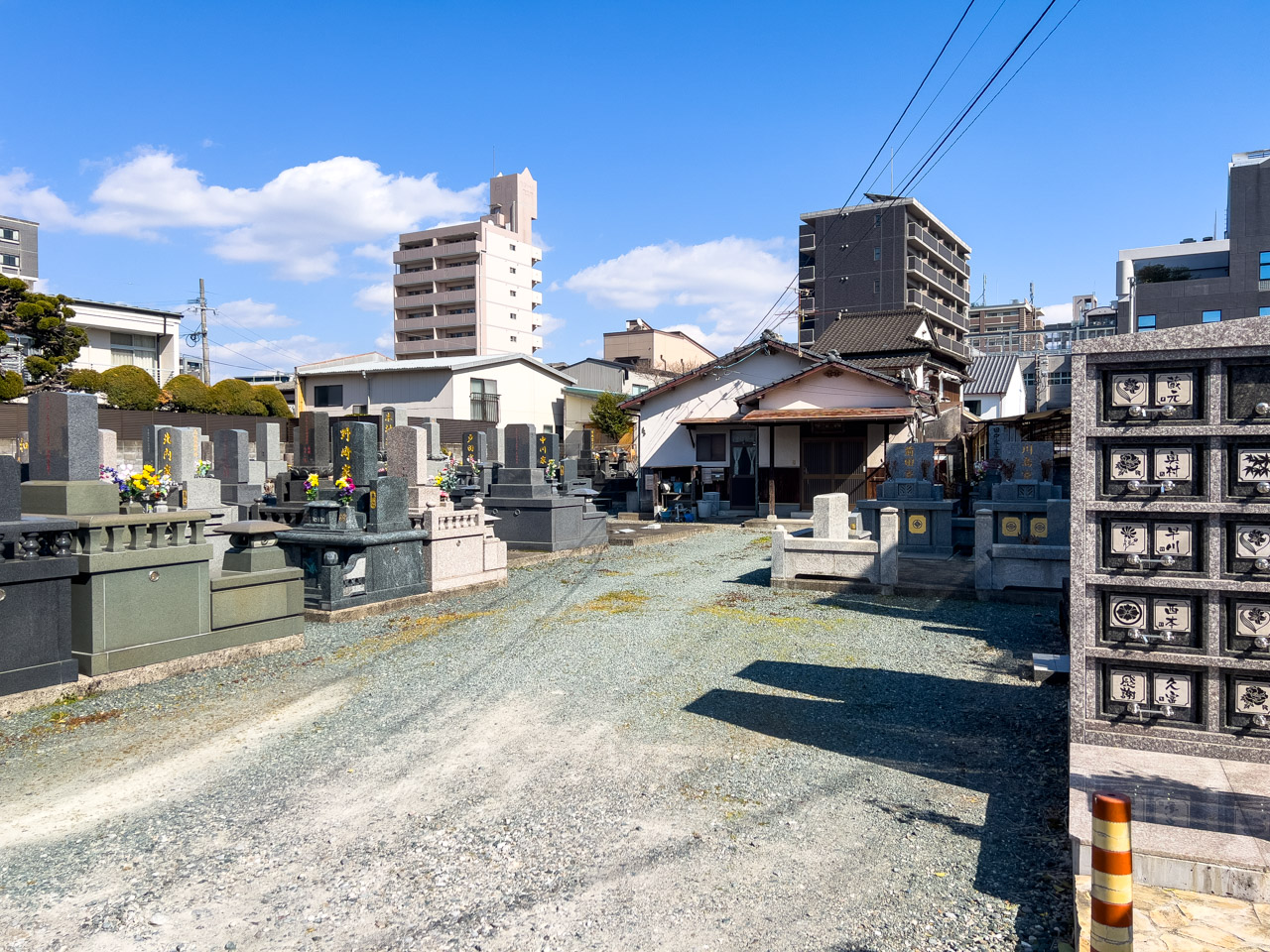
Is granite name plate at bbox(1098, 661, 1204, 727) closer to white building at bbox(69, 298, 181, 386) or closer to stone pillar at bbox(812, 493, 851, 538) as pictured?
stone pillar at bbox(812, 493, 851, 538)

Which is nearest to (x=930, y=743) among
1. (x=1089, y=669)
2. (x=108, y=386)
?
(x=1089, y=669)

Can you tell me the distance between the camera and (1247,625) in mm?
4367

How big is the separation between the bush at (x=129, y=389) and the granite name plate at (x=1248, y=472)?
32915mm

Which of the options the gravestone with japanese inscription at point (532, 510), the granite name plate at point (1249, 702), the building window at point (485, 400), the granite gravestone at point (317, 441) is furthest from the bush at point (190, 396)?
the granite name plate at point (1249, 702)

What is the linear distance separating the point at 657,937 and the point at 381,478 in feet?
28.0

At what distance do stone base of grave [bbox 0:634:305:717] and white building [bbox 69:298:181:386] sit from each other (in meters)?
35.2

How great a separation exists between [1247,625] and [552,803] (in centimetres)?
→ 404

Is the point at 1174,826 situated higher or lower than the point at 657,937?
higher

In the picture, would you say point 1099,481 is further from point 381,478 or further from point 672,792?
point 381,478

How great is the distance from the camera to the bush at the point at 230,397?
3192 cm

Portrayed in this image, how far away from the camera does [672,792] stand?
484 centimetres

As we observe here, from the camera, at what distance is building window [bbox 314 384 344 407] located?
40219 millimetres

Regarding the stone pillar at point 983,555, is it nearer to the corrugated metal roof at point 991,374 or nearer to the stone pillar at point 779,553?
the stone pillar at point 779,553

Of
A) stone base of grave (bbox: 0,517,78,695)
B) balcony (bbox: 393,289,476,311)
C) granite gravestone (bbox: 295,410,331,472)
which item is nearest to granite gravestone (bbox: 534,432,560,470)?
granite gravestone (bbox: 295,410,331,472)
